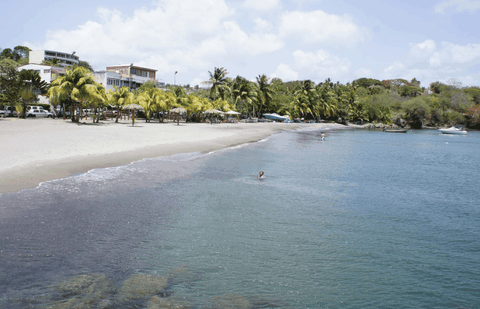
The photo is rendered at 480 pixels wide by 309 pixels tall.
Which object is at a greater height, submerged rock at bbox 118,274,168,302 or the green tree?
the green tree

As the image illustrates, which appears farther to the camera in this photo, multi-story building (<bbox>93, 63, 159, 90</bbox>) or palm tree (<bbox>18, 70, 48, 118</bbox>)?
multi-story building (<bbox>93, 63, 159, 90</bbox>)

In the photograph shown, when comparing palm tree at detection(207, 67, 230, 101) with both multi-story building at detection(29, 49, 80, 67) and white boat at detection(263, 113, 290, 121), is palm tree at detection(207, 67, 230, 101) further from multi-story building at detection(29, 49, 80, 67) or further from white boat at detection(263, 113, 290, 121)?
multi-story building at detection(29, 49, 80, 67)

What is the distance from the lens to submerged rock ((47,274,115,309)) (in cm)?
605

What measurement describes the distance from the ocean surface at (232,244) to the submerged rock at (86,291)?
21 millimetres

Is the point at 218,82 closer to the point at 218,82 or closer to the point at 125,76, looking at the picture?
the point at 218,82

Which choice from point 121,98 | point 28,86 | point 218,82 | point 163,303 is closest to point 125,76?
point 218,82

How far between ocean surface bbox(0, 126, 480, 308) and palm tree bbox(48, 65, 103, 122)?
23924mm

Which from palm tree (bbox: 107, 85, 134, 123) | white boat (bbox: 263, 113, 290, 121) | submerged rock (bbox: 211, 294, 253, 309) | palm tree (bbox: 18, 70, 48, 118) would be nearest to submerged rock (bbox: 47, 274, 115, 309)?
submerged rock (bbox: 211, 294, 253, 309)

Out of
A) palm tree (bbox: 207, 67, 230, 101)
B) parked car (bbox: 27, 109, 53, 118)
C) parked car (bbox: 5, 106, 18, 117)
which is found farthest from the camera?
palm tree (bbox: 207, 67, 230, 101)

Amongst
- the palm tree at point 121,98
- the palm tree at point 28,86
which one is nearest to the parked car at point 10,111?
the palm tree at point 28,86

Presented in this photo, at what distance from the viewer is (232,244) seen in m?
9.38

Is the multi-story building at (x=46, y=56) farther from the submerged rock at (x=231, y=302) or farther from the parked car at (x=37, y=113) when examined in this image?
the submerged rock at (x=231, y=302)

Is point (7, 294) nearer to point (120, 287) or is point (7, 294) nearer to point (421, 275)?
point (120, 287)

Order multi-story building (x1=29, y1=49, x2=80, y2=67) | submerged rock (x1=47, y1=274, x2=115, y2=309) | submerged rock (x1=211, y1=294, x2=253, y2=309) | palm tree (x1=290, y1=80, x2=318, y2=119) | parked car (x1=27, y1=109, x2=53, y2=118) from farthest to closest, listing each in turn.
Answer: multi-story building (x1=29, y1=49, x2=80, y2=67) < palm tree (x1=290, y1=80, x2=318, y2=119) < parked car (x1=27, y1=109, x2=53, y2=118) < submerged rock (x1=211, y1=294, x2=253, y2=309) < submerged rock (x1=47, y1=274, x2=115, y2=309)
